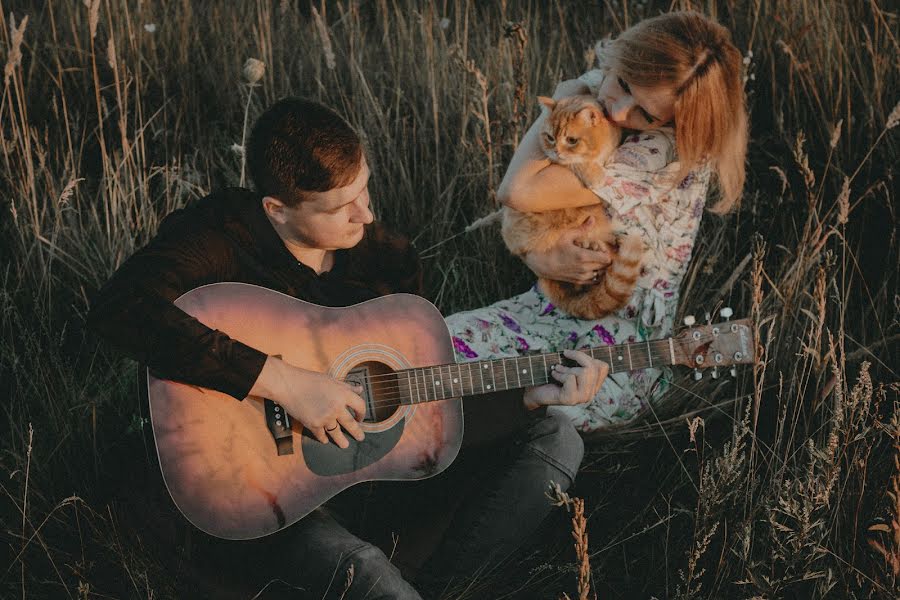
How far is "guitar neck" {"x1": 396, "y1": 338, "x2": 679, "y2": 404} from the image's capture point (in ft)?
6.90

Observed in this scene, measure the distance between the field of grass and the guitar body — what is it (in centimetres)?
22

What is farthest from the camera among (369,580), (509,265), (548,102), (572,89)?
(509,265)

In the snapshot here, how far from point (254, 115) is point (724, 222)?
2.00 m

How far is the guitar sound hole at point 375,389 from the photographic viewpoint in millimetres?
2098

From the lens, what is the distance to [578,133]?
235 cm

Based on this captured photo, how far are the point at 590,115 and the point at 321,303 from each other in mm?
955

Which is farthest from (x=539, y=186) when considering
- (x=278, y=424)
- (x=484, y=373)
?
(x=278, y=424)

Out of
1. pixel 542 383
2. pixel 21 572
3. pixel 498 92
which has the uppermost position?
pixel 498 92

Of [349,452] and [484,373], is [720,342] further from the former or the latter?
[349,452]

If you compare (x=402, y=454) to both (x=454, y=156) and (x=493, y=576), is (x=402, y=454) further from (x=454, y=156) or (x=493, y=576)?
(x=454, y=156)

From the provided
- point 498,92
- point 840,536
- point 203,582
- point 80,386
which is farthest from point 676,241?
point 80,386

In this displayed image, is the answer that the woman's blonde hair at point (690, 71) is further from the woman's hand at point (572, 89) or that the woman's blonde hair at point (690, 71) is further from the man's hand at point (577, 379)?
the man's hand at point (577, 379)

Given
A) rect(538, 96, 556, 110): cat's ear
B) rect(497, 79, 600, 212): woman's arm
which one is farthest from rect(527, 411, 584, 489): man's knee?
rect(538, 96, 556, 110): cat's ear

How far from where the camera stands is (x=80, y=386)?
8.42ft
